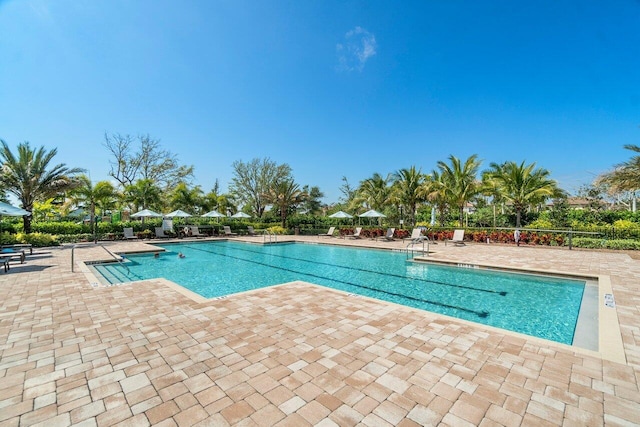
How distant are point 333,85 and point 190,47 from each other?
8.45 metres

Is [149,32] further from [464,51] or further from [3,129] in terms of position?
[464,51]

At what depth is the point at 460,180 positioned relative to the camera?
19.1 metres

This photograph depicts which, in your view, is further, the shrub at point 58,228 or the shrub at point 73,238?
the shrub at point 73,238

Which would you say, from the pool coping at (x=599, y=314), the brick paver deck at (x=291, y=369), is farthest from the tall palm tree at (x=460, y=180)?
the brick paver deck at (x=291, y=369)

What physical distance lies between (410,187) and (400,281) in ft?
45.8

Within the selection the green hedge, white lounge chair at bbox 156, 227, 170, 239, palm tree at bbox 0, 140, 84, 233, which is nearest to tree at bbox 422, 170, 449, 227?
the green hedge

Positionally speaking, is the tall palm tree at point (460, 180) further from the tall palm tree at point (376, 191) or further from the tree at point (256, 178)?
the tree at point (256, 178)

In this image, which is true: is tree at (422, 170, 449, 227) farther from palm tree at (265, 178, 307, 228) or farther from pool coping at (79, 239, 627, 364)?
palm tree at (265, 178, 307, 228)

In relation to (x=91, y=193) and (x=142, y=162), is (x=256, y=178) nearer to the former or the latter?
(x=142, y=162)

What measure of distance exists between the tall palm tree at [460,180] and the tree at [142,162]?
28.4 m

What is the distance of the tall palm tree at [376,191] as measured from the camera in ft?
78.2

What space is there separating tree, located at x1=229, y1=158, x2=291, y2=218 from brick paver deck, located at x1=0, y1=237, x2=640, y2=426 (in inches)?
1180

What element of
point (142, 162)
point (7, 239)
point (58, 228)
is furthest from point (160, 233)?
point (142, 162)

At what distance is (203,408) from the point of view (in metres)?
2.36
